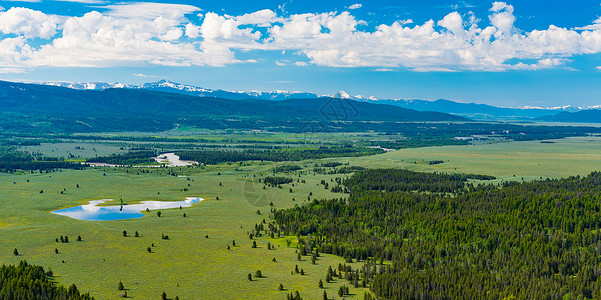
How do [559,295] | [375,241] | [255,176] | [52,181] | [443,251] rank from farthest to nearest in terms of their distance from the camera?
[255,176] → [52,181] → [375,241] → [443,251] → [559,295]

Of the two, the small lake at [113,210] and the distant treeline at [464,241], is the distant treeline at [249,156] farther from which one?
the distant treeline at [464,241]

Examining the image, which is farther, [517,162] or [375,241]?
[517,162]

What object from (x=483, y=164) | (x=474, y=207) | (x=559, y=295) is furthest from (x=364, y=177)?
(x=559, y=295)

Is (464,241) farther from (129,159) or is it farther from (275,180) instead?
(129,159)

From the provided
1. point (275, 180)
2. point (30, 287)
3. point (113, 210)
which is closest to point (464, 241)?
point (30, 287)

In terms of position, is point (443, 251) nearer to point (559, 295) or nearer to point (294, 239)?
point (559, 295)

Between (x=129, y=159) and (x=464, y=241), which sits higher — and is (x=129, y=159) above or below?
above

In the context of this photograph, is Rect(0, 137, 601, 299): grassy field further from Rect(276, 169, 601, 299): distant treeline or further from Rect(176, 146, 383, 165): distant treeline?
Rect(176, 146, 383, 165): distant treeline

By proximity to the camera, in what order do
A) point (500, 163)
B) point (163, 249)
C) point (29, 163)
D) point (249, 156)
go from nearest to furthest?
point (163, 249)
point (29, 163)
point (500, 163)
point (249, 156)
